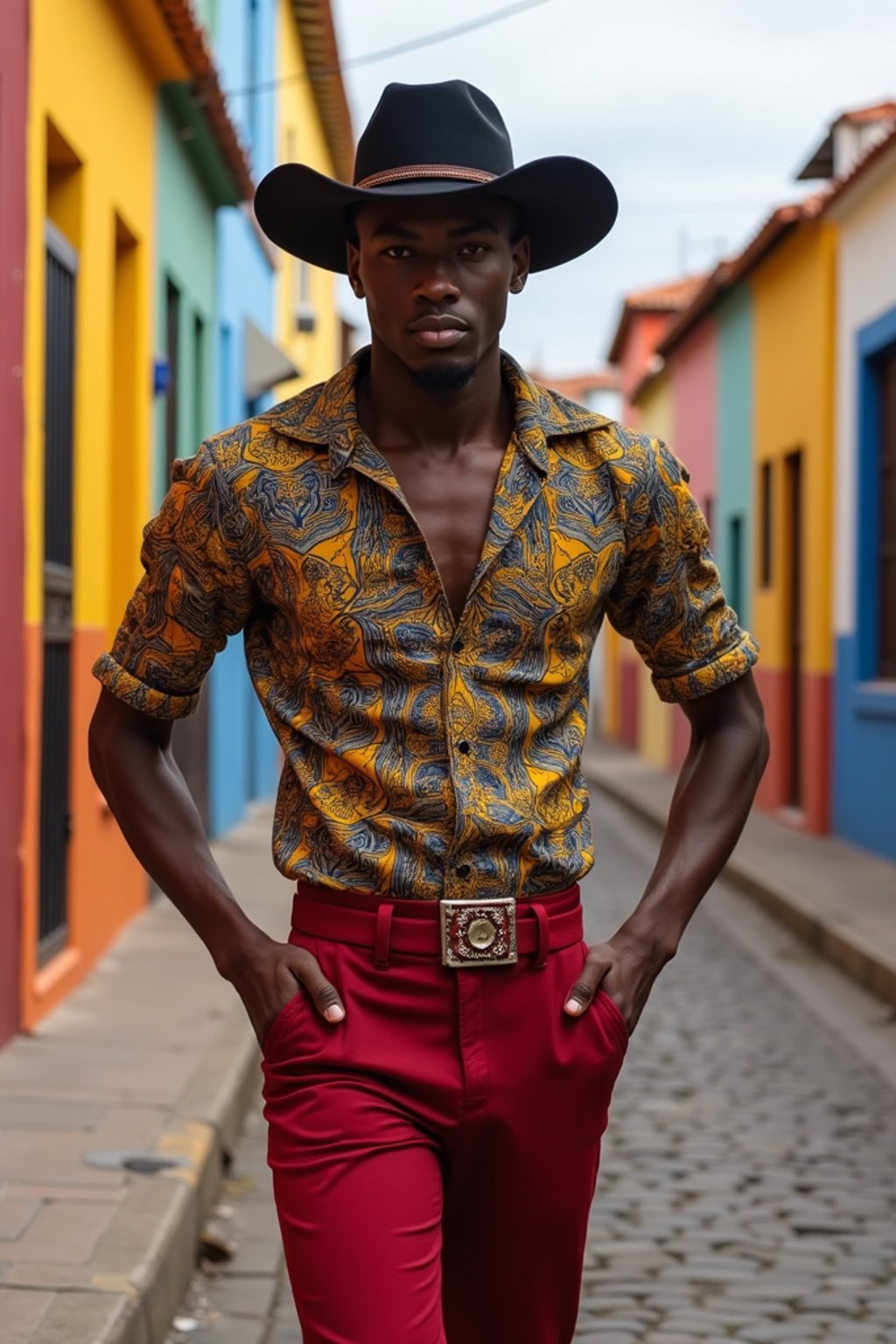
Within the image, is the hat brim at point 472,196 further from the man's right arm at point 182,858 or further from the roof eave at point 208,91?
the roof eave at point 208,91

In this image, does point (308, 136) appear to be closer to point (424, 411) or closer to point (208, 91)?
point (208, 91)

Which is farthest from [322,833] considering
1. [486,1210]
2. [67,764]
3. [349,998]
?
[67,764]

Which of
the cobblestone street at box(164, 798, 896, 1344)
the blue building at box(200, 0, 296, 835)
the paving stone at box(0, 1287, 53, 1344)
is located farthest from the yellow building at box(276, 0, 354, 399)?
the paving stone at box(0, 1287, 53, 1344)

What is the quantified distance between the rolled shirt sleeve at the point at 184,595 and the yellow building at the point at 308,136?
15.5m

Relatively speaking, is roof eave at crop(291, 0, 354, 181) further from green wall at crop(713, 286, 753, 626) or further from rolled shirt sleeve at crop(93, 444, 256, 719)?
rolled shirt sleeve at crop(93, 444, 256, 719)

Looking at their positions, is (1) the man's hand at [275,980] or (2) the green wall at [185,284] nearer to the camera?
(1) the man's hand at [275,980]

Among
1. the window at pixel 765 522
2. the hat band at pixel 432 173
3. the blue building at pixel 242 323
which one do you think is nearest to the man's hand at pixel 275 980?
the hat band at pixel 432 173

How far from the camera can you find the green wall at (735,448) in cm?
1944

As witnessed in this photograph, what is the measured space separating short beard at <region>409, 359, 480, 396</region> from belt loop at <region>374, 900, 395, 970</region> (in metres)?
0.66

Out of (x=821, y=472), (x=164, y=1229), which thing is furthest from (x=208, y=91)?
(x=164, y=1229)

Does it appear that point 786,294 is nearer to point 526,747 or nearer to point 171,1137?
point 171,1137

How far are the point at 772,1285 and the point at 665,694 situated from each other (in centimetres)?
240

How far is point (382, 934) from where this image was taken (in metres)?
2.57

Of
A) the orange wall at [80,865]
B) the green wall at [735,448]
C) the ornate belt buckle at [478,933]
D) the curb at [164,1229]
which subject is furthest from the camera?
the green wall at [735,448]
